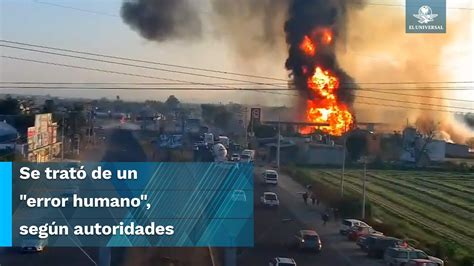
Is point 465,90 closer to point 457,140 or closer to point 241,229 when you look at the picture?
point 457,140

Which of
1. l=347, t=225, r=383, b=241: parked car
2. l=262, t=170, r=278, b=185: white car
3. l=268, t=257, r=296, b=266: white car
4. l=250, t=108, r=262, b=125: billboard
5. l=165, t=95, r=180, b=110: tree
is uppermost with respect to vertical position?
l=165, t=95, r=180, b=110: tree

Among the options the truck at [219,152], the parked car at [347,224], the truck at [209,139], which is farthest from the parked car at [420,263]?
the truck at [209,139]

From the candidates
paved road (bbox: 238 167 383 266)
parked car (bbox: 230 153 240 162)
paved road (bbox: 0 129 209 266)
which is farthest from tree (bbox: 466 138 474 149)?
paved road (bbox: 0 129 209 266)

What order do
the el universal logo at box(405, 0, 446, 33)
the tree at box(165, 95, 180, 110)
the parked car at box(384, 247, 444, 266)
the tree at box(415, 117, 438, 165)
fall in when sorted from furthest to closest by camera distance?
→ the tree at box(415, 117, 438, 165) → the tree at box(165, 95, 180, 110) → the el universal logo at box(405, 0, 446, 33) → the parked car at box(384, 247, 444, 266)

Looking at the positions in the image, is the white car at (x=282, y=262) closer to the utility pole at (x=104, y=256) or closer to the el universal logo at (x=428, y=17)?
the utility pole at (x=104, y=256)

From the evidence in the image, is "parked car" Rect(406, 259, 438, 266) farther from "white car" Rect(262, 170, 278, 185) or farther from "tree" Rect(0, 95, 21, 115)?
"tree" Rect(0, 95, 21, 115)

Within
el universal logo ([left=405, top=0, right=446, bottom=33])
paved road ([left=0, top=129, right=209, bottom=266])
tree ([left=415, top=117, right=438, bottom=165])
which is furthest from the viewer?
tree ([left=415, top=117, right=438, bottom=165])

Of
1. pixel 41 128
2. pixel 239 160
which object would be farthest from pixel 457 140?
pixel 41 128
